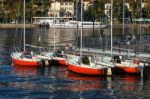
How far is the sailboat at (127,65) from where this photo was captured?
49.4m

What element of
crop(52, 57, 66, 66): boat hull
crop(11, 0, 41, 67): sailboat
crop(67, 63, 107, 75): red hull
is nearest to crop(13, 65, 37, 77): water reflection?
crop(11, 0, 41, 67): sailboat

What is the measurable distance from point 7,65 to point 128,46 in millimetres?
14020

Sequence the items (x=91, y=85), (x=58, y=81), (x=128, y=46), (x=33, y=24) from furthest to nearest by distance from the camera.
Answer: (x=33, y=24), (x=128, y=46), (x=58, y=81), (x=91, y=85)

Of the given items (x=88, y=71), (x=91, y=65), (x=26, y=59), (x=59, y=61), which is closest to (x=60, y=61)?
(x=59, y=61)

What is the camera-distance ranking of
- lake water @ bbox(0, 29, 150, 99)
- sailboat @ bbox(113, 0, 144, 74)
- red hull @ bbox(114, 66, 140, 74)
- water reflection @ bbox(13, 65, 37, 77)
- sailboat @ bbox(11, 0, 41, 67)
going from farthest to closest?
sailboat @ bbox(11, 0, 41, 67), water reflection @ bbox(13, 65, 37, 77), red hull @ bbox(114, 66, 140, 74), sailboat @ bbox(113, 0, 144, 74), lake water @ bbox(0, 29, 150, 99)

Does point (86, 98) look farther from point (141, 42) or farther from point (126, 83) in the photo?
point (141, 42)

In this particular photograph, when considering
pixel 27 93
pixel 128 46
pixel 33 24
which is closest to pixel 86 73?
pixel 27 93

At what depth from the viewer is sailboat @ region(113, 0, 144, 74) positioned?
162ft

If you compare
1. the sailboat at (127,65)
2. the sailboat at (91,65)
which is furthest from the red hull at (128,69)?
the sailboat at (91,65)

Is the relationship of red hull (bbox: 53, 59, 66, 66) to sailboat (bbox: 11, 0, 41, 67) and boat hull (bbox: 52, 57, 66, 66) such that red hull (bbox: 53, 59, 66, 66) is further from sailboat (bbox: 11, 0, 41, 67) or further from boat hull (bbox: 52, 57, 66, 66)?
sailboat (bbox: 11, 0, 41, 67)

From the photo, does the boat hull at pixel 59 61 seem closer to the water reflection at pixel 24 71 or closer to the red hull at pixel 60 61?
the red hull at pixel 60 61

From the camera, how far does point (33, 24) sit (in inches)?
Answer: 7781

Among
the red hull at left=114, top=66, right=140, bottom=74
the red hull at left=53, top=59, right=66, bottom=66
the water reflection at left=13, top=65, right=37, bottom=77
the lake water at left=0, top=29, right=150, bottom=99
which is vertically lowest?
the water reflection at left=13, top=65, right=37, bottom=77

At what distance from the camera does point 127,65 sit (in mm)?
49812
